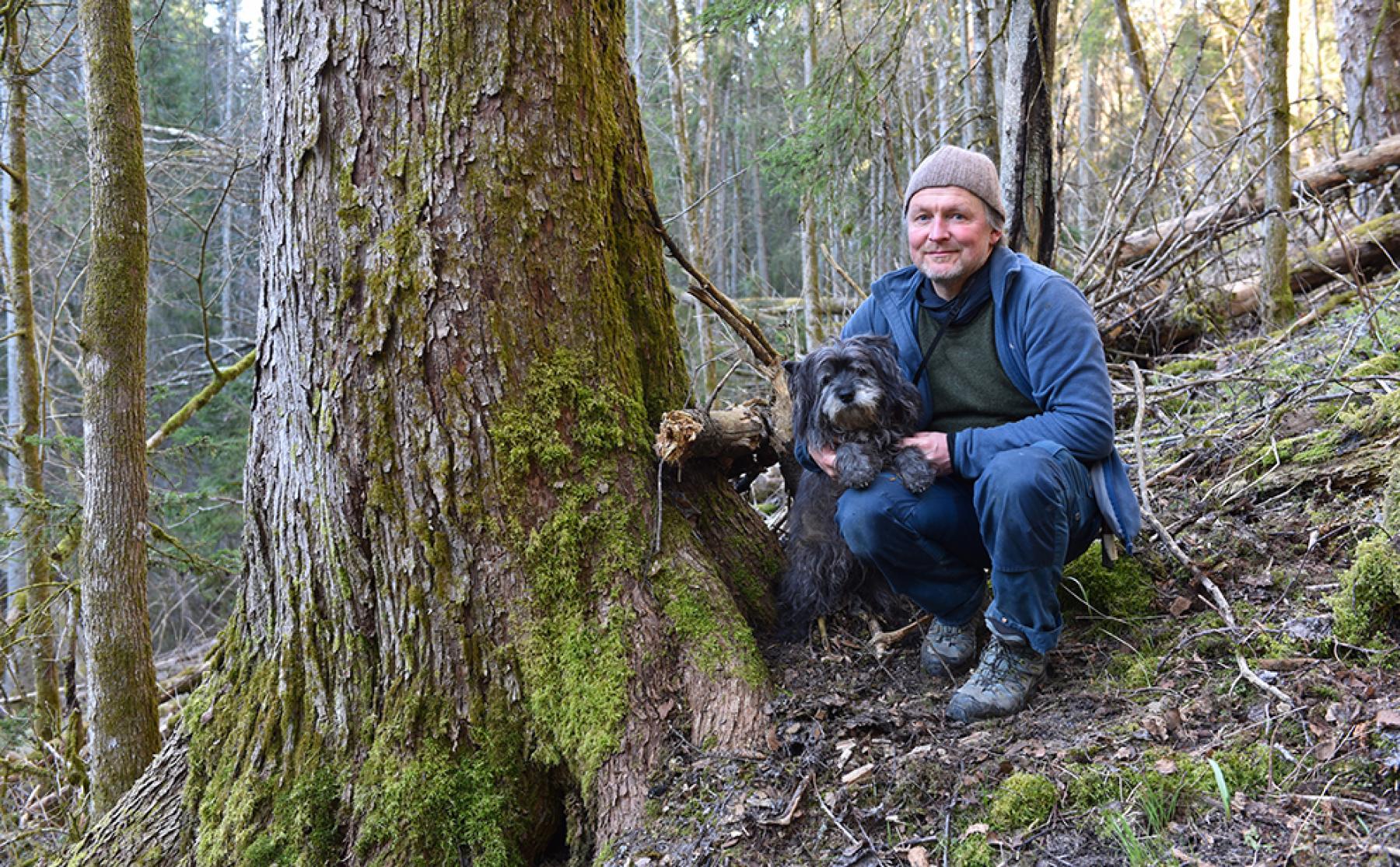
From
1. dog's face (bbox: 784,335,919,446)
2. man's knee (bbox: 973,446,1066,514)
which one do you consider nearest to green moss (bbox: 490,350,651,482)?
dog's face (bbox: 784,335,919,446)

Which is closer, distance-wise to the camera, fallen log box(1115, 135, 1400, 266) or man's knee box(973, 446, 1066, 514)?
man's knee box(973, 446, 1066, 514)

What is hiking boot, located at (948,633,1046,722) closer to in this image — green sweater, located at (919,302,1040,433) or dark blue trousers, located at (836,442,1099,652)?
dark blue trousers, located at (836,442,1099,652)

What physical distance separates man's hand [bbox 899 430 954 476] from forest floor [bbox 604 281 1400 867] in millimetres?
847

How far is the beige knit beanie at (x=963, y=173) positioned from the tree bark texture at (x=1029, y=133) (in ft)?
6.37

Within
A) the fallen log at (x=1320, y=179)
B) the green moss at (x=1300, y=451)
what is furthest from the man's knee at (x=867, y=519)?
the fallen log at (x=1320, y=179)

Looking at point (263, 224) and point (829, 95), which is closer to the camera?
point (263, 224)

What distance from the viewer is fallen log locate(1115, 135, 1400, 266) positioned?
325 inches

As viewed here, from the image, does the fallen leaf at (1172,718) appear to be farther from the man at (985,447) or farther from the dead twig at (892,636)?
the dead twig at (892,636)

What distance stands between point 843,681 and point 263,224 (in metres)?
2.81

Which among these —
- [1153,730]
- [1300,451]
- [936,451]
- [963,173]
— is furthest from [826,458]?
[1300,451]

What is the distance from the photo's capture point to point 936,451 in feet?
11.3

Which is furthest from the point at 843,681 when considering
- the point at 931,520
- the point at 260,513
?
the point at 260,513

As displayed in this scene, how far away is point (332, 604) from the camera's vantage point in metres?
3.27

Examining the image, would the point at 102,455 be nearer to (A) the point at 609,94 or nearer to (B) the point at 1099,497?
(A) the point at 609,94
